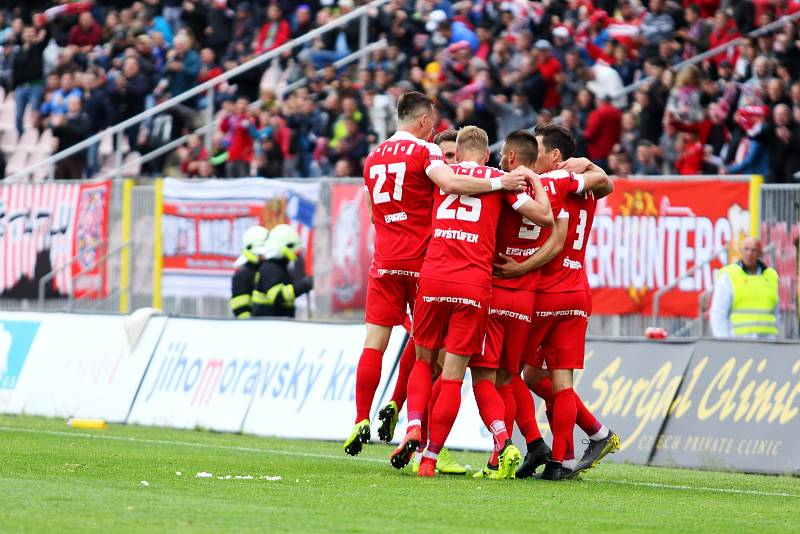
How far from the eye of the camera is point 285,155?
23.2 metres

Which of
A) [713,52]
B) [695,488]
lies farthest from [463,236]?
[713,52]

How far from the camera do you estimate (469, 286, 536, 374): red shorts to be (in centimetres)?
1085

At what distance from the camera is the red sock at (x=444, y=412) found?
35.1 feet

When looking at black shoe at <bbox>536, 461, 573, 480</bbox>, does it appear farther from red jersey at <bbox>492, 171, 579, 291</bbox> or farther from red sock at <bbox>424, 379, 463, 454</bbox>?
red jersey at <bbox>492, 171, 579, 291</bbox>

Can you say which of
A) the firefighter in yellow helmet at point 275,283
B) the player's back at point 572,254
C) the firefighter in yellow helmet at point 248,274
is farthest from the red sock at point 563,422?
the firefighter in yellow helmet at point 248,274

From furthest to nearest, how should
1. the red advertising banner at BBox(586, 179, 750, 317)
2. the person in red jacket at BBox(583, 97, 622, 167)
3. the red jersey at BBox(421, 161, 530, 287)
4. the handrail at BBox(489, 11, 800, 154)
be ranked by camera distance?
the handrail at BBox(489, 11, 800, 154) → the person in red jacket at BBox(583, 97, 622, 167) → the red advertising banner at BBox(586, 179, 750, 317) → the red jersey at BBox(421, 161, 530, 287)

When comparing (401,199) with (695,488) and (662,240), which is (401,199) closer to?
(695,488)

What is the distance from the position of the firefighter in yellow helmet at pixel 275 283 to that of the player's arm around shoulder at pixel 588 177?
7100 millimetres

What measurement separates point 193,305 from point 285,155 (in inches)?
119

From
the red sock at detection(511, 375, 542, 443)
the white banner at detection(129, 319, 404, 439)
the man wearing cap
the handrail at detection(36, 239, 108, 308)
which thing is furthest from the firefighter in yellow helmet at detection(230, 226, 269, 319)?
the red sock at detection(511, 375, 542, 443)

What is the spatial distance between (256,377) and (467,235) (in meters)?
6.39

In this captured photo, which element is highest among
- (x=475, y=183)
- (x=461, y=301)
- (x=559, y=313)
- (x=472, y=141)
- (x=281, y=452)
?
(x=472, y=141)

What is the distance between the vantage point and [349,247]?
19.8m

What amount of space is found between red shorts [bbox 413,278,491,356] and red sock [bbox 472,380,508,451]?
25cm
